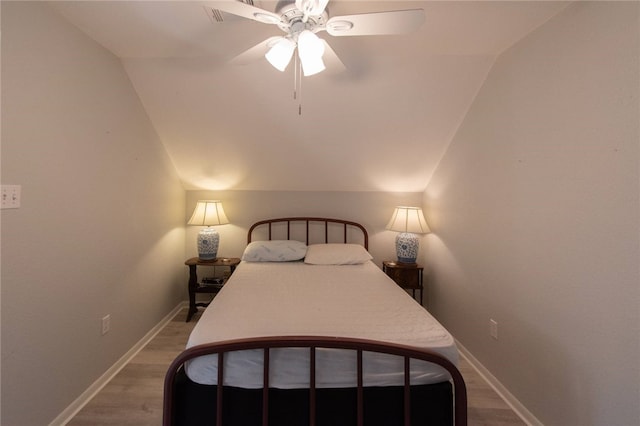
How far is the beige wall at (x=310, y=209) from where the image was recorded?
125 inches

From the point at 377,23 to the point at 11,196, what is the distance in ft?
6.34

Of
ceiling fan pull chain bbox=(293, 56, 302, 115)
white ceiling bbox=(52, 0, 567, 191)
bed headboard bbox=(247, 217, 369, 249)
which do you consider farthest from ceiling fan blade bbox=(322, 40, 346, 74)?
bed headboard bbox=(247, 217, 369, 249)

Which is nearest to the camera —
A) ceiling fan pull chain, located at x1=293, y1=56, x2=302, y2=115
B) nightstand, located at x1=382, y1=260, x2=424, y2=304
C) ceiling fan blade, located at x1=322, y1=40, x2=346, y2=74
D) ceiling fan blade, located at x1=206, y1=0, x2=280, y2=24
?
ceiling fan blade, located at x1=206, y1=0, x2=280, y2=24

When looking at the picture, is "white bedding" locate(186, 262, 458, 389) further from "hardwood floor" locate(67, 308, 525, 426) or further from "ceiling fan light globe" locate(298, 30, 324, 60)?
"ceiling fan light globe" locate(298, 30, 324, 60)

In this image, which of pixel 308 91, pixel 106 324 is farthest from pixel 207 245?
pixel 308 91

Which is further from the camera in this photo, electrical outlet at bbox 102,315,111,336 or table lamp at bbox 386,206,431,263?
table lamp at bbox 386,206,431,263

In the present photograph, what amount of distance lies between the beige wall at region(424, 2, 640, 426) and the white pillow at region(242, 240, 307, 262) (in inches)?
65.2

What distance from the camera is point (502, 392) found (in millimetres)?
1808

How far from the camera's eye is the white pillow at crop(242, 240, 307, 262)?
269cm

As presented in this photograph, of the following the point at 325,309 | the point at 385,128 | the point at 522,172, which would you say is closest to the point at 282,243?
the point at 325,309

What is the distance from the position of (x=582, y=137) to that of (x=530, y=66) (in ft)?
2.07

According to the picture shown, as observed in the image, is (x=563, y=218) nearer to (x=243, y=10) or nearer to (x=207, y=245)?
(x=243, y=10)

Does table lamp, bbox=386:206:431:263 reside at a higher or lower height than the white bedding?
higher

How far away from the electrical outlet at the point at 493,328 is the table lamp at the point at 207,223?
2696 millimetres
